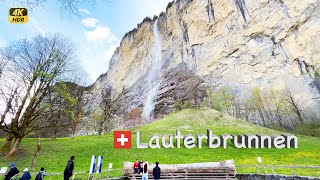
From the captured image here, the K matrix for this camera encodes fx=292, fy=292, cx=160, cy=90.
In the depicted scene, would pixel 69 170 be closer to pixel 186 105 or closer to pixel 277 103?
pixel 277 103

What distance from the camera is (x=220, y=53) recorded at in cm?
8300

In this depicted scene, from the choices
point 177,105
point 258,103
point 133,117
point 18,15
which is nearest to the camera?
point 18,15

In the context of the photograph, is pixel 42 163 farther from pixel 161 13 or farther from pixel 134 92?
pixel 161 13

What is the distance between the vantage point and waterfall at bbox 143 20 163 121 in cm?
8450

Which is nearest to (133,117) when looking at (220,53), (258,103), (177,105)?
(177,105)

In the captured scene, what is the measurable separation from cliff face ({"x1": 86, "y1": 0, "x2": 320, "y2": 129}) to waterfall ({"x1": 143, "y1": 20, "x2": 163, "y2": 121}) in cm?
34

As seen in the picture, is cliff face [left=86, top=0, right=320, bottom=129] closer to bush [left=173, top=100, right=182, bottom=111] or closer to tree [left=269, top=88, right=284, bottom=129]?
bush [left=173, top=100, right=182, bottom=111]

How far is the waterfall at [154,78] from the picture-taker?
84.5m

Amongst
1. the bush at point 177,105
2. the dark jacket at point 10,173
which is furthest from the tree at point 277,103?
the dark jacket at point 10,173

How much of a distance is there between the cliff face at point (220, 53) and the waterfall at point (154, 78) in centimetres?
34

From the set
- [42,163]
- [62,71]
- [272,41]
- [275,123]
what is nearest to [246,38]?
[272,41]

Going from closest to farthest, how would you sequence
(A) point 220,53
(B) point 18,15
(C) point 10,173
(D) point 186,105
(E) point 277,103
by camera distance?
(B) point 18,15 < (C) point 10,173 < (E) point 277,103 < (D) point 186,105 < (A) point 220,53

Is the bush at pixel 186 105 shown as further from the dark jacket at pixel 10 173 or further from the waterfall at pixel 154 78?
the dark jacket at pixel 10 173

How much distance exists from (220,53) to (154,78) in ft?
73.3
